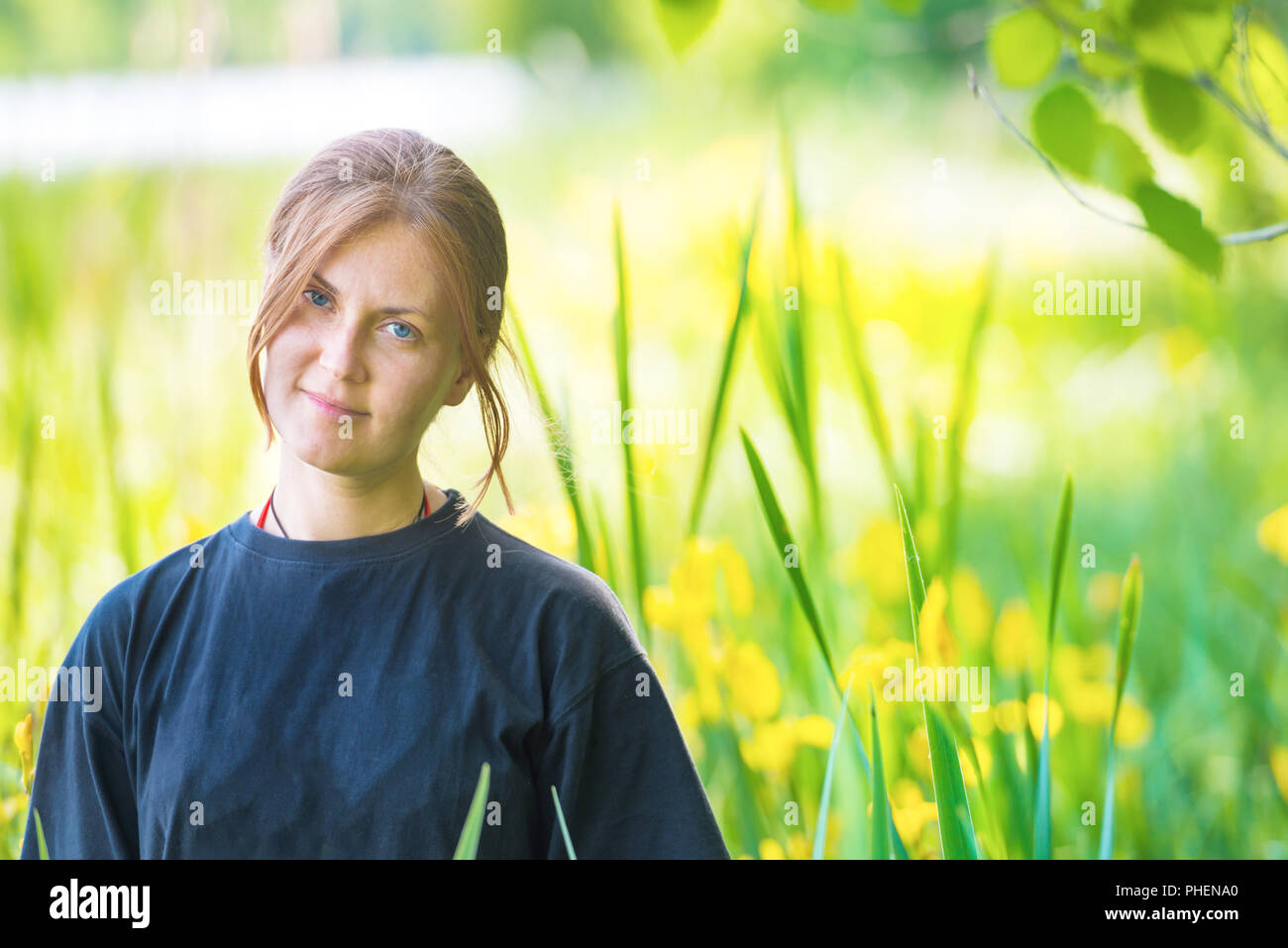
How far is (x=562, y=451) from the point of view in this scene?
35.1 inches

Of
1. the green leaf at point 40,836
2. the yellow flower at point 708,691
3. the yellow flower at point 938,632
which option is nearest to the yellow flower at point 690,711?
the yellow flower at point 708,691

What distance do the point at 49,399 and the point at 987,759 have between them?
1.04 m

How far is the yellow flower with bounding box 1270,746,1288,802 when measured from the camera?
983 mm

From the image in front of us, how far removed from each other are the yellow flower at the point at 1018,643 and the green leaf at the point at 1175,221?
1.45 ft

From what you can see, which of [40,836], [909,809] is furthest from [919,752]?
[40,836]

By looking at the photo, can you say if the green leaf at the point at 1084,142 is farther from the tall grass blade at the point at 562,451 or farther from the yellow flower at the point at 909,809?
the yellow flower at the point at 909,809

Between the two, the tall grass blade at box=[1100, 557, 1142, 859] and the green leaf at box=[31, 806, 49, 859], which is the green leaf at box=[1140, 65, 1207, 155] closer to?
the tall grass blade at box=[1100, 557, 1142, 859]

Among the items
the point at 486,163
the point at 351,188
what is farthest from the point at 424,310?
the point at 486,163

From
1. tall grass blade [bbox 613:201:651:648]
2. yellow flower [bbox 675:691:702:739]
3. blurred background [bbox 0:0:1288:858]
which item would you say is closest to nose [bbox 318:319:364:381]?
blurred background [bbox 0:0:1288:858]

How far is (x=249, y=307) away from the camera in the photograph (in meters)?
0.90

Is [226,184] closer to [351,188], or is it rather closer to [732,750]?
[351,188]

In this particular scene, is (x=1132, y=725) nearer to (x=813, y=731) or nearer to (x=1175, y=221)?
(x=813, y=731)

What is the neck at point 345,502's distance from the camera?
77cm

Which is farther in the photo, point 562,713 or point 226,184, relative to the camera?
point 226,184
